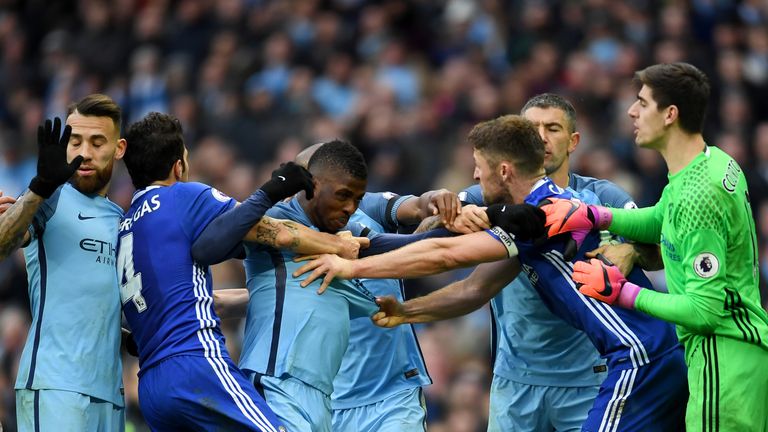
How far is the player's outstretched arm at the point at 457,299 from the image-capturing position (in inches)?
294

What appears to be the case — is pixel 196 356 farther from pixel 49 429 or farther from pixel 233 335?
pixel 233 335

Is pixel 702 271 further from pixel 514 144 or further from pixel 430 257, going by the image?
pixel 430 257

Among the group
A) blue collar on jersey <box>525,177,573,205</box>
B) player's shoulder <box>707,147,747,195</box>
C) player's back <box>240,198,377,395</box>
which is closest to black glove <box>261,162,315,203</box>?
player's back <box>240,198,377,395</box>

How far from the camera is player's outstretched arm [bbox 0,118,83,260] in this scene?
6.71 meters

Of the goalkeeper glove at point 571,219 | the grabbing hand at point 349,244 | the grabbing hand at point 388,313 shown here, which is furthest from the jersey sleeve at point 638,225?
the grabbing hand at point 349,244

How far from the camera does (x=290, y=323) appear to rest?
6.79 metres

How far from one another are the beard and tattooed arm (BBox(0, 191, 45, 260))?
509 mm

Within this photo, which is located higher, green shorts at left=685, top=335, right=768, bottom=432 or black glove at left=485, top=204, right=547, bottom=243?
black glove at left=485, top=204, right=547, bottom=243

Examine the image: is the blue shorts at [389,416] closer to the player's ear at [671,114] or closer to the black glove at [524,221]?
the black glove at [524,221]

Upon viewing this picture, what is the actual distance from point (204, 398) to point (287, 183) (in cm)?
125

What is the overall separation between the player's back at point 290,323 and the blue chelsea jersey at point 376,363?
968 mm

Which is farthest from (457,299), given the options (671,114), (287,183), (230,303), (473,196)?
(671,114)

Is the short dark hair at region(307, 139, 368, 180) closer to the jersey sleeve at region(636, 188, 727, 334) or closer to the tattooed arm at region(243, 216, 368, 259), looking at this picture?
the tattooed arm at region(243, 216, 368, 259)

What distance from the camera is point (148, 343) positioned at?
6.71 m
